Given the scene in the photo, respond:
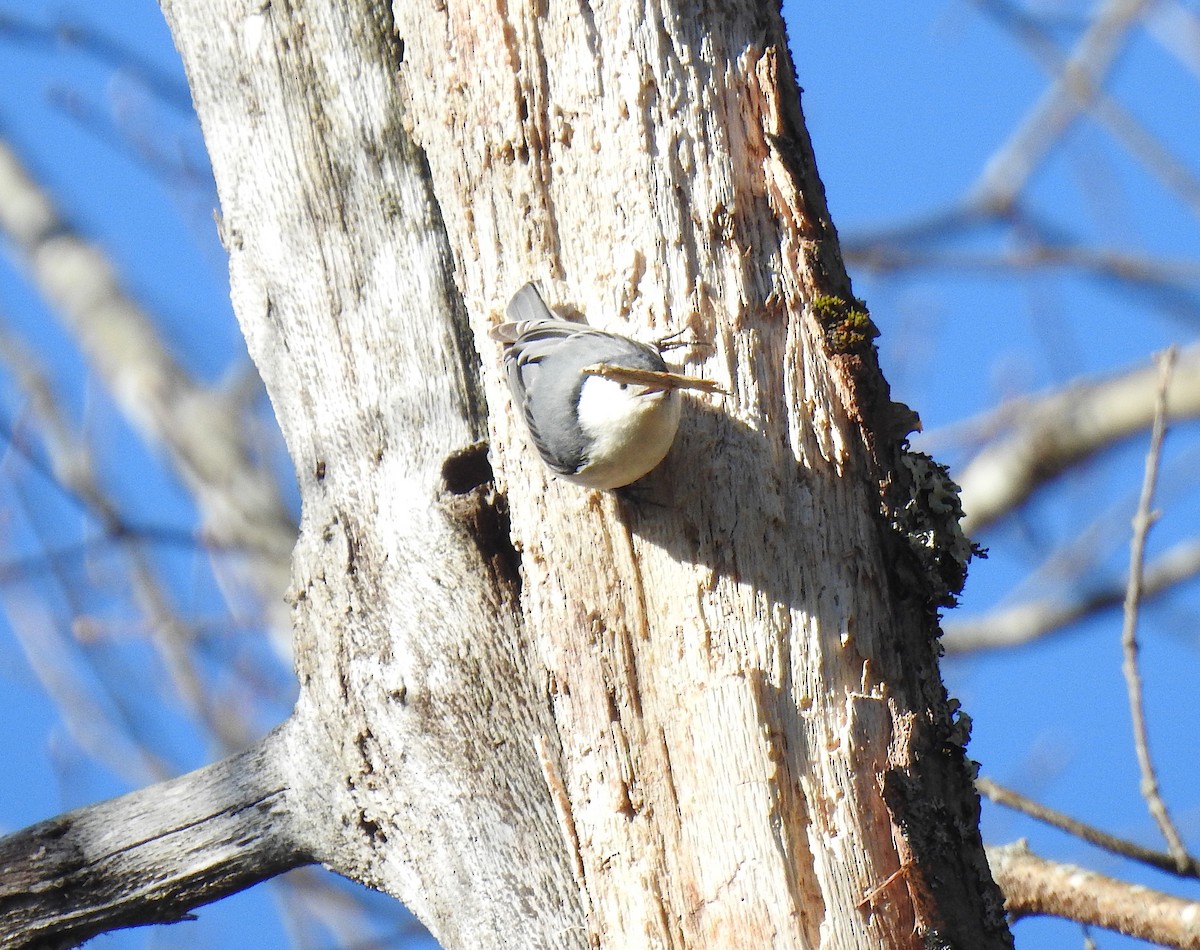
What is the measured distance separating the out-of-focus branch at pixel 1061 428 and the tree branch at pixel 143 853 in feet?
6.88

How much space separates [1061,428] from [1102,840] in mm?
1559

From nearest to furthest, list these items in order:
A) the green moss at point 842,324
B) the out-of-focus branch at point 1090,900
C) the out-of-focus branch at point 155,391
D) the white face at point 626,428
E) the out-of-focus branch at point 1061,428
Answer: the white face at point 626,428 < the green moss at point 842,324 < the out-of-focus branch at point 1090,900 < the out-of-focus branch at point 1061,428 < the out-of-focus branch at point 155,391

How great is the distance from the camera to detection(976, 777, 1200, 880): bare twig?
196 cm

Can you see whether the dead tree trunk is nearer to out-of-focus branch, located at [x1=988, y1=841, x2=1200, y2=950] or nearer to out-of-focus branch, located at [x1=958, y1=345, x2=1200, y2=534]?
out-of-focus branch, located at [x1=988, y1=841, x2=1200, y2=950]

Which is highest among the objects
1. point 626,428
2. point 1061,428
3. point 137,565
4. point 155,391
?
point 155,391

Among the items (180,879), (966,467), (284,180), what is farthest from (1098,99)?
(180,879)

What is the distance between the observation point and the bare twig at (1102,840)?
1.96 m

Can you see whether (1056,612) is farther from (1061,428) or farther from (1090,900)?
(1090,900)

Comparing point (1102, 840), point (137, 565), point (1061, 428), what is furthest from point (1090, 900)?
point (137, 565)

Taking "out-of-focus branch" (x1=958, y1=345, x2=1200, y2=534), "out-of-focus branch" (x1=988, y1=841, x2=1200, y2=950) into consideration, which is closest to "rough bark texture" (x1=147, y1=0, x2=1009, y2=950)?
"out-of-focus branch" (x1=988, y1=841, x2=1200, y2=950)

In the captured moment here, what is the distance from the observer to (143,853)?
1932mm

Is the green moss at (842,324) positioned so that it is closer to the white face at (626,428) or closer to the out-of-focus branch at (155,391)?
the white face at (626,428)

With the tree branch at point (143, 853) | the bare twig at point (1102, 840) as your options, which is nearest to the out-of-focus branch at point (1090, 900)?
the bare twig at point (1102, 840)

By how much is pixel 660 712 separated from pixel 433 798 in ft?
1.48
